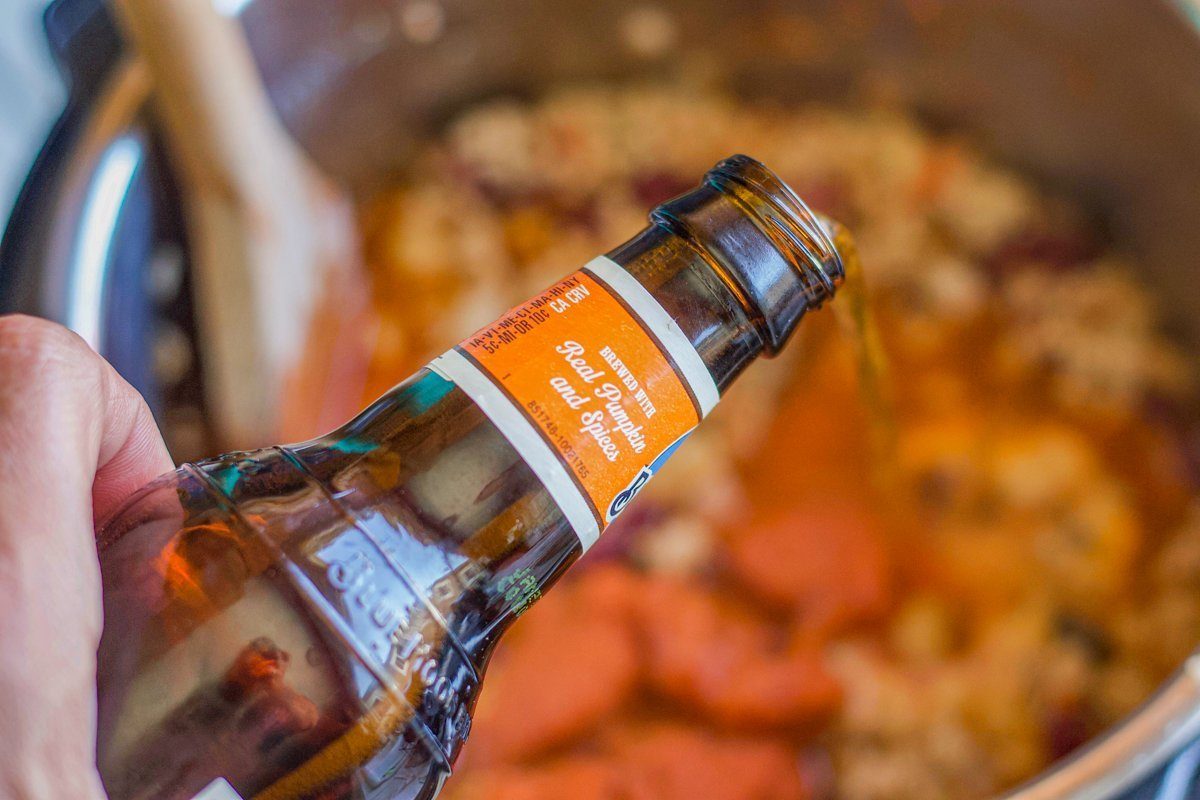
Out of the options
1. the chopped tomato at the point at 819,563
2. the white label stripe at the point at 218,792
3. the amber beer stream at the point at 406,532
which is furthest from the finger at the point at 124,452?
the chopped tomato at the point at 819,563

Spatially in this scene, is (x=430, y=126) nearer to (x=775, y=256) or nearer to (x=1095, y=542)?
(x=775, y=256)

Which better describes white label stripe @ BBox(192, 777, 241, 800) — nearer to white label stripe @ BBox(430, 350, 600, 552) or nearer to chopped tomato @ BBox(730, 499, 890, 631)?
white label stripe @ BBox(430, 350, 600, 552)

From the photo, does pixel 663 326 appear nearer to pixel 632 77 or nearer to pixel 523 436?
pixel 523 436

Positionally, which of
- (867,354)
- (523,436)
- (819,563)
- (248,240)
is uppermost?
(248,240)

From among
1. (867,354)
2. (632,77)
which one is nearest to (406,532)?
(867,354)

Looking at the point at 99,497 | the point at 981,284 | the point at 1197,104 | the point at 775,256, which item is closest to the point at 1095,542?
the point at 981,284

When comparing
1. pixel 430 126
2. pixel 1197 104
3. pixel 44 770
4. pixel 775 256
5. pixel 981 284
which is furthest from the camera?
pixel 430 126

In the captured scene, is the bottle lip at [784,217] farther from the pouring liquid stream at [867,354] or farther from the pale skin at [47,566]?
the pale skin at [47,566]
